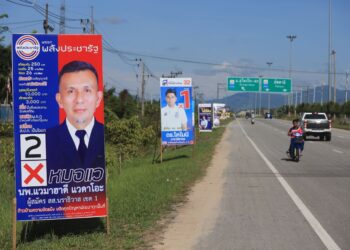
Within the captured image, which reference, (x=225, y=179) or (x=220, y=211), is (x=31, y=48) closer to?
(x=220, y=211)

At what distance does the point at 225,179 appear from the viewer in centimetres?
1512

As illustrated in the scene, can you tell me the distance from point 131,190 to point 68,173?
193 inches

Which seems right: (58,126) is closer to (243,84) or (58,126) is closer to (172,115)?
(172,115)

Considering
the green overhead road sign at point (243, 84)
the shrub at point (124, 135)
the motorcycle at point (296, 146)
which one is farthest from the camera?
the green overhead road sign at point (243, 84)

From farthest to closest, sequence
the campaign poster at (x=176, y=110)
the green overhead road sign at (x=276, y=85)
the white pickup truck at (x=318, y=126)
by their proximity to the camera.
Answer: the green overhead road sign at (x=276, y=85)
the white pickup truck at (x=318, y=126)
the campaign poster at (x=176, y=110)

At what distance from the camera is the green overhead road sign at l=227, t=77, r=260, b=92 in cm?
6869

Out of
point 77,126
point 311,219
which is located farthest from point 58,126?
point 311,219

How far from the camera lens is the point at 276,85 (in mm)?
68812

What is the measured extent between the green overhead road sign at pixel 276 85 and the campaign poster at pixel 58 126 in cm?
6231

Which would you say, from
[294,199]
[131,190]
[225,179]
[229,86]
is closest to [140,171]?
[225,179]

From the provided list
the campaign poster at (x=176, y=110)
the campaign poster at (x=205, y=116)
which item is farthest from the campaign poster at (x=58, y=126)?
the campaign poster at (x=205, y=116)

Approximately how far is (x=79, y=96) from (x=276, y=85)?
207 ft

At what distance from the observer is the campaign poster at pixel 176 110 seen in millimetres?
18922

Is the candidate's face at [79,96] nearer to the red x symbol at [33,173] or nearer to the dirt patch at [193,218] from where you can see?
the red x symbol at [33,173]
